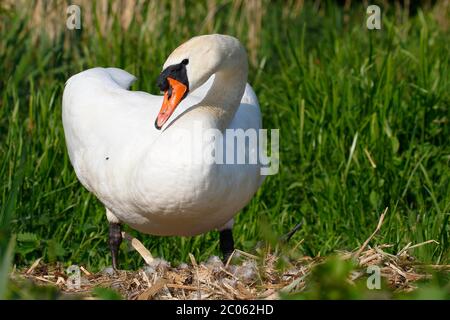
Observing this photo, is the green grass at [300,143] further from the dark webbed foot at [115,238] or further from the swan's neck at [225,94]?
the swan's neck at [225,94]

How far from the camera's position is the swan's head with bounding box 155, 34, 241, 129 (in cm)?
391

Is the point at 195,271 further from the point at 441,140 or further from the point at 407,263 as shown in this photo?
the point at 441,140

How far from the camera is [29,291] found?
283cm

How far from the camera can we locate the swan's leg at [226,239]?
4816 millimetres

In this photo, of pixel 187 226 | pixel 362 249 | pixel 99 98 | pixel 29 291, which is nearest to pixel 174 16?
pixel 99 98

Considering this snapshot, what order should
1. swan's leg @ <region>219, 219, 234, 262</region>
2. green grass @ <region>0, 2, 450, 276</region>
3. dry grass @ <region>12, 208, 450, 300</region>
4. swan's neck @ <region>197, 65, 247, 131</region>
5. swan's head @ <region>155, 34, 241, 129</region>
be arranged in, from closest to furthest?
dry grass @ <region>12, 208, 450, 300</region> < swan's head @ <region>155, 34, 241, 129</region> < swan's neck @ <region>197, 65, 247, 131</region> < swan's leg @ <region>219, 219, 234, 262</region> < green grass @ <region>0, 2, 450, 276</region>

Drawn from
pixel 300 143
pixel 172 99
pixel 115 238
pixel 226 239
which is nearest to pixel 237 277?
pixel 172 99

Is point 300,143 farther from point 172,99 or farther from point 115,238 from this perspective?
point 172,99

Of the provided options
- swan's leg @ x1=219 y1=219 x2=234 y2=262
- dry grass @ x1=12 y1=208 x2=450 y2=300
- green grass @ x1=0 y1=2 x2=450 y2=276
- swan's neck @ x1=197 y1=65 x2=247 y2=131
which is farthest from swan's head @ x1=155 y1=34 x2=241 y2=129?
green grass @ x1=0 y1=2 x2=450 y2=276

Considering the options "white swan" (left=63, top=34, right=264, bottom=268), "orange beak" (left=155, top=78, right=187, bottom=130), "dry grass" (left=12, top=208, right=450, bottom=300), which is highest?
"orange beak" (left=155, top=78, right=187, bottom=130)

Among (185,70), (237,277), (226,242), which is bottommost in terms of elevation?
(226,242)

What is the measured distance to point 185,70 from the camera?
3.93m

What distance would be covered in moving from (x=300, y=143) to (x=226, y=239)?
1.27 metres

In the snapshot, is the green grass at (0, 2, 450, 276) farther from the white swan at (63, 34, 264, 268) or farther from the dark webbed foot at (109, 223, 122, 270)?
the white swan at (63, 34, 264, 268)
